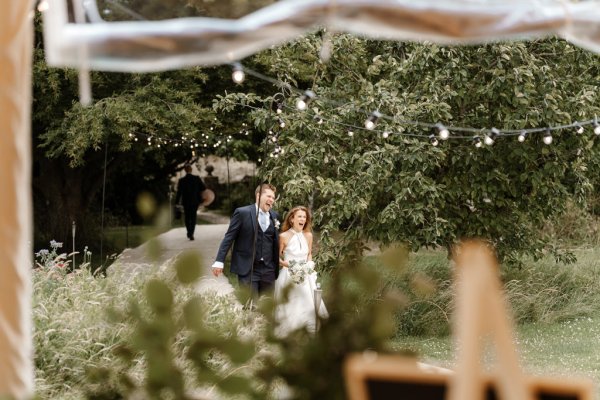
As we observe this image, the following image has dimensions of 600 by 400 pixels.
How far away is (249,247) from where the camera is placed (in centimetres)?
1130

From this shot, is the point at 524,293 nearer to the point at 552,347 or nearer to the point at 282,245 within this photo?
the point at 552,347

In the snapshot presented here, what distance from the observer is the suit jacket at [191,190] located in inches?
925

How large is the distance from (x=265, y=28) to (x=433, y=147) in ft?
30.0

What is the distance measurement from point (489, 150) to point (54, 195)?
12115 mm

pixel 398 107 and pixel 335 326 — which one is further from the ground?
pixel 398 107

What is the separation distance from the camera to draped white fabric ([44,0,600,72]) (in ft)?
11.2

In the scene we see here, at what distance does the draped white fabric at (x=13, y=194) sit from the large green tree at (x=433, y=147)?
8.67 meters

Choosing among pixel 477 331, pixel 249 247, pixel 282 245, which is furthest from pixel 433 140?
pixel 477 331

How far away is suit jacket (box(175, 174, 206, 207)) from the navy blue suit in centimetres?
1212

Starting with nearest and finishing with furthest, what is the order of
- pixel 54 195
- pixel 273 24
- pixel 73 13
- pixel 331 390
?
pixel 331 390, pixel 273 24, pixel 73 13, pixel 54 195

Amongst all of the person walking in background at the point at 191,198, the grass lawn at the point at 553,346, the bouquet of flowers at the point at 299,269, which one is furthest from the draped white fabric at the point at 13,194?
the person walking in background at the point at 191,198

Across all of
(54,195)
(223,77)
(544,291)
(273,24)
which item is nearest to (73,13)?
(273,24)

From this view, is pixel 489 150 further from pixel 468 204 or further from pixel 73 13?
pixel 73 13

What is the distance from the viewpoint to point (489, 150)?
12.8m
